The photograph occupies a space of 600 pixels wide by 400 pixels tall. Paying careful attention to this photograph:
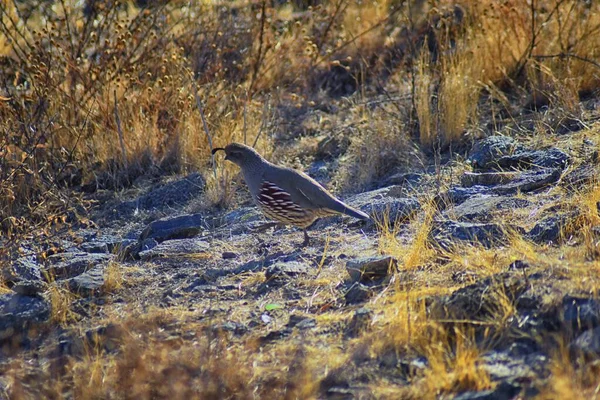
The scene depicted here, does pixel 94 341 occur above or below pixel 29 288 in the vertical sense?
below

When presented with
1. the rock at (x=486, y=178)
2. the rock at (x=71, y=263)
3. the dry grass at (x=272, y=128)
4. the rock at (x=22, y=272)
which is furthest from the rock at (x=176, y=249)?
the rock at (x=486, y=178)

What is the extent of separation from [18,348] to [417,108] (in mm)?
4681

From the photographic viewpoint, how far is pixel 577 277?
495cm

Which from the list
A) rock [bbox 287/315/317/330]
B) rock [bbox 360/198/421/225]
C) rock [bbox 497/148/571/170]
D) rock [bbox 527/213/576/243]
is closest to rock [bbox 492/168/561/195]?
rock [bbox 497/148/571/170]

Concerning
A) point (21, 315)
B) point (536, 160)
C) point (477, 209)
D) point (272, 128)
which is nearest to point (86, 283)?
point (21, 315)

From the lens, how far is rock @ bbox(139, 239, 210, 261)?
6.93m

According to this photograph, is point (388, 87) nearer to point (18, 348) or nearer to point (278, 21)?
point (278, 21)

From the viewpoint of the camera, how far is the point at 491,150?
8.05 meters

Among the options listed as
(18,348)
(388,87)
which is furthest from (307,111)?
(18,348)

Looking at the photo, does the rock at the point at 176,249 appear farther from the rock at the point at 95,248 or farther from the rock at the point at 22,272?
the rock at the point at 22,272

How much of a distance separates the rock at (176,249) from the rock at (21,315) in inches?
45.7

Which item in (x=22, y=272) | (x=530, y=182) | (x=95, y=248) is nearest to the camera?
(x=22, y=272)

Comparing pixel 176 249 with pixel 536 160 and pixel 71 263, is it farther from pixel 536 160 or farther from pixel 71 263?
pixel 536 160

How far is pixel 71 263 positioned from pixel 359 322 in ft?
8.45
